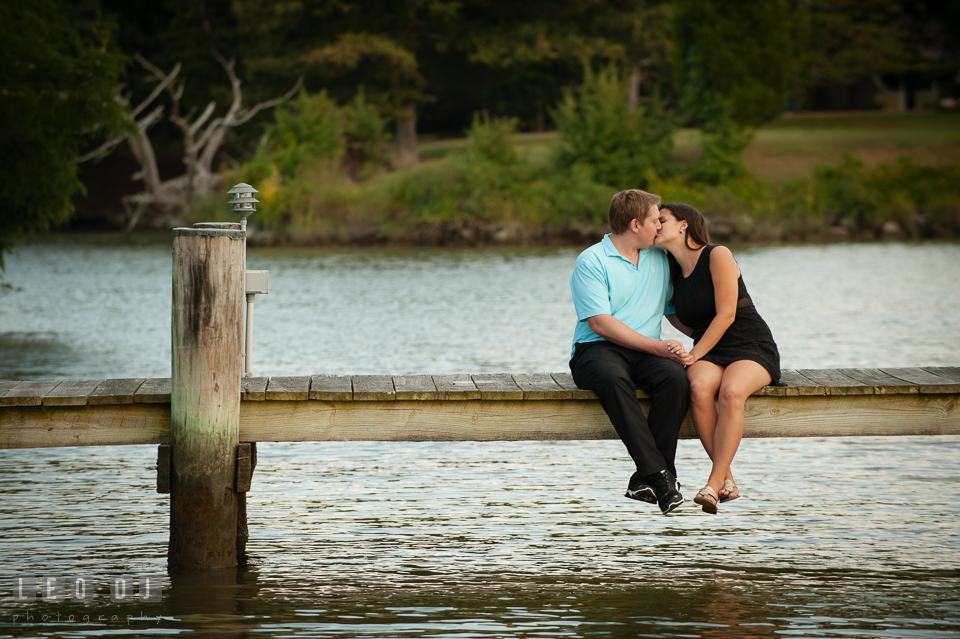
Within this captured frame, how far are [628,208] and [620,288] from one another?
426 mm

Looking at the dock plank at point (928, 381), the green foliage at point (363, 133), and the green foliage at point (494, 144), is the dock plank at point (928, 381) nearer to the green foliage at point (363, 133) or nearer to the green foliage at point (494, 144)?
the green foliage at point (494, 144)

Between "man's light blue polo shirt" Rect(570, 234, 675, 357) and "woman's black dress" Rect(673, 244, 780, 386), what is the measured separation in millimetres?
146

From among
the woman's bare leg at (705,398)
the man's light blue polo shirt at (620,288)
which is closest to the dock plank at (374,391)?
the man's light blue polo shirt at (620,288)

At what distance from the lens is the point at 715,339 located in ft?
21.4

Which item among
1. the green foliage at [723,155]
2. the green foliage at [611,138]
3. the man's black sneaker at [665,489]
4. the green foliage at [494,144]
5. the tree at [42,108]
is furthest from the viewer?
the green foliage at [611,138]

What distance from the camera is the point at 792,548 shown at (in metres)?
7.05

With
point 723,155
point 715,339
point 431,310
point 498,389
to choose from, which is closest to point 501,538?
point 498,389

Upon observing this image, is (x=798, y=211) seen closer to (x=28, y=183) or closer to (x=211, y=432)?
(x=28, y=183)

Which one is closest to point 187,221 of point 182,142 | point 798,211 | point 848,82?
point 182,142

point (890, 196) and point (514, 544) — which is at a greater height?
point (890, 196)

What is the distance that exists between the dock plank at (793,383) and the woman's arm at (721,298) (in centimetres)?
42

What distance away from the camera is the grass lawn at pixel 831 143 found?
144ft

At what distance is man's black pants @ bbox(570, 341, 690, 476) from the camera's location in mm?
6145

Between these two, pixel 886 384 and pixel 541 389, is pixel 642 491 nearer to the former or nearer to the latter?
pixel 541 389
